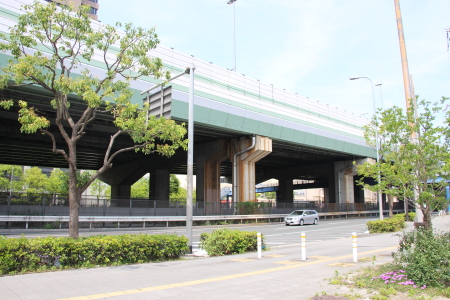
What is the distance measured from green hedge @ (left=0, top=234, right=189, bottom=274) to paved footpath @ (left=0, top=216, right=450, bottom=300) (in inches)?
18.0

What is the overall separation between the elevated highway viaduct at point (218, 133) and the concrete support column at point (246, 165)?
11cm

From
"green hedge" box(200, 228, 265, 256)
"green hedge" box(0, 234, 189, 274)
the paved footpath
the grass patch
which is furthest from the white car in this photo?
the grass patch

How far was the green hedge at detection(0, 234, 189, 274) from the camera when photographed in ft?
31.9

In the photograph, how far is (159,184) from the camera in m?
57.6

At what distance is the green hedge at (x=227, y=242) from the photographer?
1405cm

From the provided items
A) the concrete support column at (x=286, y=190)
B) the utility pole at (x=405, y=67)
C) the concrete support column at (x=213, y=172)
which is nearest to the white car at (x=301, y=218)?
the concrete support column at (x=213, y=172)

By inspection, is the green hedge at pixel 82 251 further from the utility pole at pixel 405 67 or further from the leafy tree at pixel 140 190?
the leafy tree at pixel 140 190

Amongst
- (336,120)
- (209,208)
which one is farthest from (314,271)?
(336,120)

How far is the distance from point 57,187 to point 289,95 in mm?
54276

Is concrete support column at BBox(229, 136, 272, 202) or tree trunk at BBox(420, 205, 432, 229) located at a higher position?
concrete support column at BBox(229, 136, 272, 202)

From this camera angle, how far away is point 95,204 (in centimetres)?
3125

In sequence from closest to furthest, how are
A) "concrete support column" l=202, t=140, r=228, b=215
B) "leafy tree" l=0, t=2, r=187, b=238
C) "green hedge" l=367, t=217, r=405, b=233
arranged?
"leafy tree" l=0, t=2, r=187, b=238 < "green hedge" l=367, t=217, r=405, b=233 < "concrete support column" l=202, t=140, r=228, b=215

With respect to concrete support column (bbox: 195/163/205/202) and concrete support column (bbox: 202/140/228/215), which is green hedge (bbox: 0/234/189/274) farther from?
concrete support column (bbox: 195/163/205/202)

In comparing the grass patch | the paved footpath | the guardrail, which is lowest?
the paved footpath
